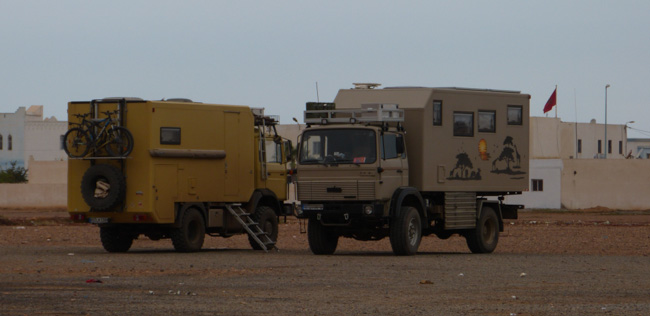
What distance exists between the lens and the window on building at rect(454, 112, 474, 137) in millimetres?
25953

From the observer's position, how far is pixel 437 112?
2548cm

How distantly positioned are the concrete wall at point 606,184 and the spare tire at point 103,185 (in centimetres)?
5158

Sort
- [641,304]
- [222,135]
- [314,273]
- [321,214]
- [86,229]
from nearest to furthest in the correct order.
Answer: [641,304] < [314,273] < [321,214] < [222,135] < [86,229]

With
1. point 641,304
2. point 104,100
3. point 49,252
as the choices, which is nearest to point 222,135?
point 104,100

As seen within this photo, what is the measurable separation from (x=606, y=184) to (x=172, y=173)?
168ft

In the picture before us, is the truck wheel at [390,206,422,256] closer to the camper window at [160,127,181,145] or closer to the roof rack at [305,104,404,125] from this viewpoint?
the roof rack at [305,104,404,125]

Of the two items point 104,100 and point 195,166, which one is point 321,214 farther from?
point 104,100

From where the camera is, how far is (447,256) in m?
25.7

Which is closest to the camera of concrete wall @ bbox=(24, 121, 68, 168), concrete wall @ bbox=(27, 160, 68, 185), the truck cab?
the truck cab


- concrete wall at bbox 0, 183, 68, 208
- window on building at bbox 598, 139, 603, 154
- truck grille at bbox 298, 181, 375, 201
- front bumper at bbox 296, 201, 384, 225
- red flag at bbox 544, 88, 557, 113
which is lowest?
concrete wall at bbox 0, 183, 68, 208

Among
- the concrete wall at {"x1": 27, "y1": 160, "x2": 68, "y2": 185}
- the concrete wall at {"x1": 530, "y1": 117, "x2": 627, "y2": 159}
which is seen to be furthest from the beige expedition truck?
the concrete wall at {"x1": 27, "y1": 160, "x2": 68, "y2": 185}

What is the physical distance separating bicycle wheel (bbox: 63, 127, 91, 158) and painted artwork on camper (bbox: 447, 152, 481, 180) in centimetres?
804

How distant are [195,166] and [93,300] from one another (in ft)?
Answer: 37.6

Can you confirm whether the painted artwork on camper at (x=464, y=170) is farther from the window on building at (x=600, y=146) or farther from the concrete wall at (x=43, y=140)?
the concrete wall at (x=43, y=140)
